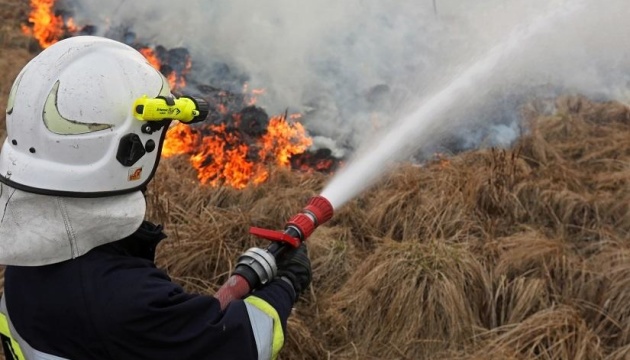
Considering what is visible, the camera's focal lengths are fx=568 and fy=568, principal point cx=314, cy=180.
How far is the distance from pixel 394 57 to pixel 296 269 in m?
5.39

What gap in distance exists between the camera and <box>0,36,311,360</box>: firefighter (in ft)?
4.86

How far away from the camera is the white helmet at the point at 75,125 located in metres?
1.57

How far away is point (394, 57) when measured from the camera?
694cm

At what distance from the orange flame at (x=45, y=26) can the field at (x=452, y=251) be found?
4149mm

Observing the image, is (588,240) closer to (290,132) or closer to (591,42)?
(290,132)

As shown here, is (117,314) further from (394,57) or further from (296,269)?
(394,57)

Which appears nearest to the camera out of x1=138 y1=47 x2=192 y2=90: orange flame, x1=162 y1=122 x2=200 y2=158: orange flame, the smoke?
x1=162 y1=122 x2=200 y2=158: orange flame

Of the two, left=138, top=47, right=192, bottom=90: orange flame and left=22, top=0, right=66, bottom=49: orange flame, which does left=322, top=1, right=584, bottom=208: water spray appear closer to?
left=138, top=47, right=192, bottom=90: orange flame

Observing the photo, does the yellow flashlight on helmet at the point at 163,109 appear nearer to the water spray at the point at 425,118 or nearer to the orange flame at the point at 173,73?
the water spray at the point at 425,118

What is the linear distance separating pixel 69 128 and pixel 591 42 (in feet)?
22.5

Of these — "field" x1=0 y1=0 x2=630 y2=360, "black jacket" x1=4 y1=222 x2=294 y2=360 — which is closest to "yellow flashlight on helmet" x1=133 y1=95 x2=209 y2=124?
"black jacket" x1=4 y1=222 x2=294 y2=360

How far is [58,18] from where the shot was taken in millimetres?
8383

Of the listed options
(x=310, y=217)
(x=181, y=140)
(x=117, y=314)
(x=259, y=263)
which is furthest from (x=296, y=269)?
(x=181, y=140)

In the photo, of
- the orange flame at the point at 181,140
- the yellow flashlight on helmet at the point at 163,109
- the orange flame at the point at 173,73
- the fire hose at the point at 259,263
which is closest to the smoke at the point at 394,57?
the orange flame at the point at 173,73
